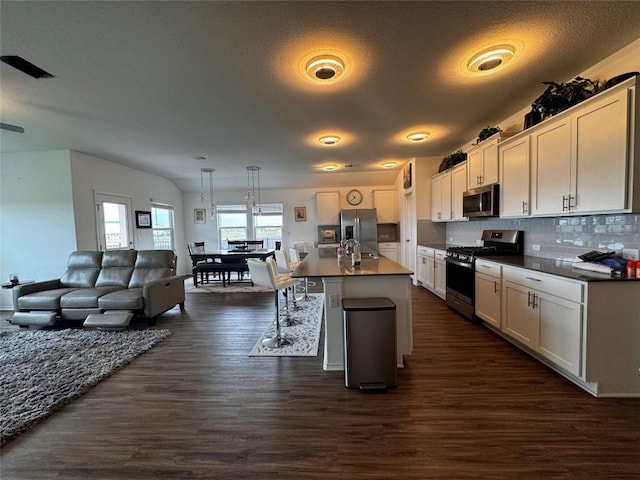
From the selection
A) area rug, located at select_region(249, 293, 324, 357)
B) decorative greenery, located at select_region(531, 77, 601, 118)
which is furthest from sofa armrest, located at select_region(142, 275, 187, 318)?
decorative greenery, located at select_region(531, 77, 601, 118)

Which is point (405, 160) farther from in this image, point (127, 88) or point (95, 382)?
point (95, 382)

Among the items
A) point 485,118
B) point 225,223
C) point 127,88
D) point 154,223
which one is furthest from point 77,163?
point 485,118

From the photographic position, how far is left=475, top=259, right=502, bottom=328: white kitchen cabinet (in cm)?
300

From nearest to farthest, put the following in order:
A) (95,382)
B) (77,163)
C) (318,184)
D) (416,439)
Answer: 1. (416,439)
2. (95,382)
3. (77,163)
4. (318,184)

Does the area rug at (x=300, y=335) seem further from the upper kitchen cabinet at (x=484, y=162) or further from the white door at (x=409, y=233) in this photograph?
the upper kitchen cabinet at (x=484, y=162)

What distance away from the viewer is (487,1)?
1.71 m

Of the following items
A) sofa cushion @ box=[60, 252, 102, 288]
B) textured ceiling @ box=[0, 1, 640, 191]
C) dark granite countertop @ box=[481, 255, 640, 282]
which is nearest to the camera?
textured ceiling @ box=[0, 1, 640, 191]

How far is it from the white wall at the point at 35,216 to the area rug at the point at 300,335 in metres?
4.07

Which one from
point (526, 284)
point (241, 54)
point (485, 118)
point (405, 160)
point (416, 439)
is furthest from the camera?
point (405, 160)

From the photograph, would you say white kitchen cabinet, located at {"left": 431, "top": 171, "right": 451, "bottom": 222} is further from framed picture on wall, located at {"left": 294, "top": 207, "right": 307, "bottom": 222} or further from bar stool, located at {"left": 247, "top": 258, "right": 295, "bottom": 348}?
framed picture on wall, located at {"left": 294, "top": 207, "right": 307, "bottom": 222}

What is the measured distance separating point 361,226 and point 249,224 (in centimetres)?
338

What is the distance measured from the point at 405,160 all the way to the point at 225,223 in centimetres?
536

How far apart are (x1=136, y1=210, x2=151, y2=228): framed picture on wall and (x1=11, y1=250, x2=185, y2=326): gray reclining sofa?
186 cm

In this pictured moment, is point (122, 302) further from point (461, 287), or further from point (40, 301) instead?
point (461, 287)
